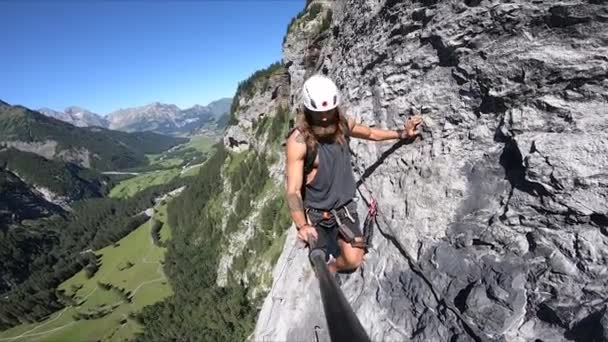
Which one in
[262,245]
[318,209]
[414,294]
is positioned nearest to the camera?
[318,209]

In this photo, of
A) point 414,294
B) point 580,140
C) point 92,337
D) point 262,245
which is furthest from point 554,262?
point 92,337

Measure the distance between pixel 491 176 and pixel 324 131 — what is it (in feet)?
18.4

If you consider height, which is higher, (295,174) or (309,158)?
(309,158)

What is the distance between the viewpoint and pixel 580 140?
28.0ft

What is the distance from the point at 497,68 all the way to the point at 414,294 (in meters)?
7.17

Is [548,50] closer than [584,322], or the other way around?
[584,322]

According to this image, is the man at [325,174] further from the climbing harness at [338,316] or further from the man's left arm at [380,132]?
the climbing harness at [338,316]

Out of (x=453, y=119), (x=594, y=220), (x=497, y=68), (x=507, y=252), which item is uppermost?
(x=497, y=68)

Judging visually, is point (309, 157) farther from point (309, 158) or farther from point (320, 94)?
point (320, 94)

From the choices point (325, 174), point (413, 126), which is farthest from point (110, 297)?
point (325, 174)

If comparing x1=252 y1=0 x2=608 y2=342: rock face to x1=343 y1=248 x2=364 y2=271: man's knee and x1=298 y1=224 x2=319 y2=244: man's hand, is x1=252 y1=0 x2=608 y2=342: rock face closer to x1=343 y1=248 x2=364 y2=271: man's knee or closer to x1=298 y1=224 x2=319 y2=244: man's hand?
x1=343 y1=248 x2=364 y2=271: man's knee

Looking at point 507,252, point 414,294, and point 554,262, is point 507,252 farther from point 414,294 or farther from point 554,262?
point 414,294

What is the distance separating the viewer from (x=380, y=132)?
10.0 meters

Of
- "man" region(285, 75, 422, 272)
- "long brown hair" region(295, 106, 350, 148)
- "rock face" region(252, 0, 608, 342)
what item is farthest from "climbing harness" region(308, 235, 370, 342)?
"rock face" region(252, 0, 608, 342)
